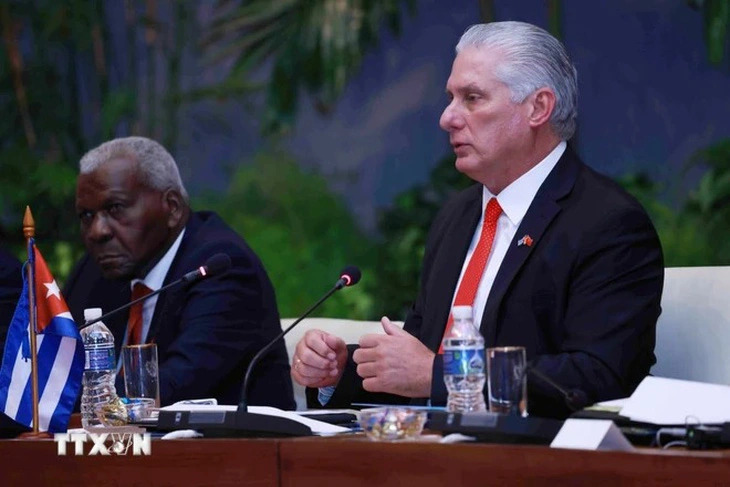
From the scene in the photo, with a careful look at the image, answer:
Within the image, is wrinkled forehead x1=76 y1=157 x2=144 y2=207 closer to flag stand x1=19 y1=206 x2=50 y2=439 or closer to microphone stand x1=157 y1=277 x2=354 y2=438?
flag stand x1=19 y1=206 x2=50 y2=439

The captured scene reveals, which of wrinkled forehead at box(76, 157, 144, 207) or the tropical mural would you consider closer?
wrinkled forehead at box(76, 157, 144, 207)

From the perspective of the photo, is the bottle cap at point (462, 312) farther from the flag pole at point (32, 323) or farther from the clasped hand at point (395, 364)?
the flag pole at point (32, 323)

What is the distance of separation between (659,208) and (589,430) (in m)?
3.24

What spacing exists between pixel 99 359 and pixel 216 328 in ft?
2.04

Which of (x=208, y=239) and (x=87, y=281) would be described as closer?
(x=208, y=239)

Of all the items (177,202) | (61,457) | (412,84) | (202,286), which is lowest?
(61,457)

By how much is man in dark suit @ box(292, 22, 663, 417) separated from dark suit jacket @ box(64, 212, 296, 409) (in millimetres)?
629

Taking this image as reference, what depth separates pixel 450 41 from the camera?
A: 5.84 metres

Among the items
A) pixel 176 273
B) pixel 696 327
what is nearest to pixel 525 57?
pixel 696 327

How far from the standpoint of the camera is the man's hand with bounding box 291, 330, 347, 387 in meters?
3.23

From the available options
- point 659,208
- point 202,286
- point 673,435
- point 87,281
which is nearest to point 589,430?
point 673,435

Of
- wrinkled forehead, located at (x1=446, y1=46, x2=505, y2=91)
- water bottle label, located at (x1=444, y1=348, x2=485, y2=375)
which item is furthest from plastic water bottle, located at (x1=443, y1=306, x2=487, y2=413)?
wrinkled forehead, located at (x1=446, y1=46, x2=505, y2=91)

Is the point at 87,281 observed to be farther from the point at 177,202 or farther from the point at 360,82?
the point at 360,82

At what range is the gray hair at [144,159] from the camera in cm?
434
